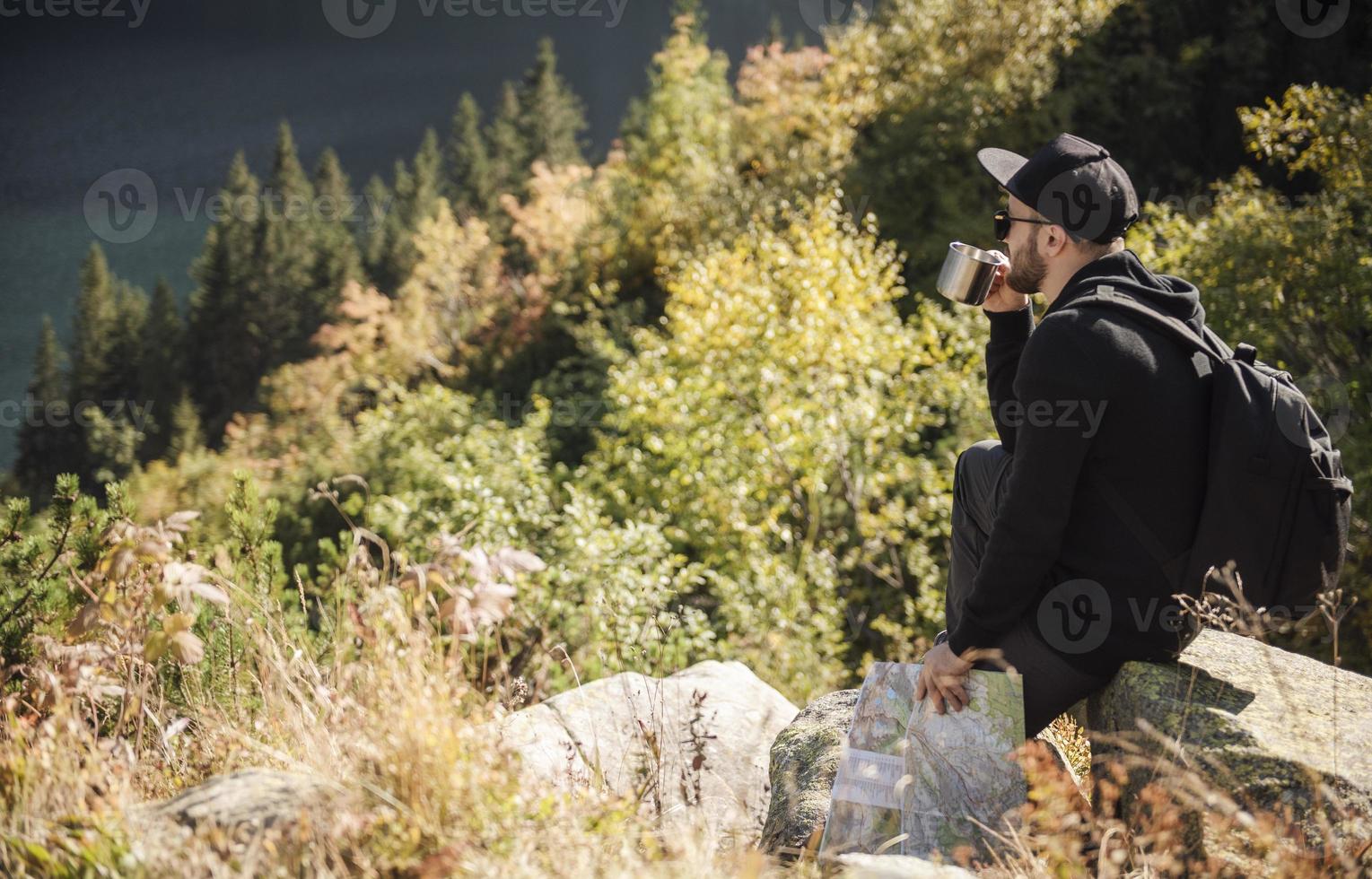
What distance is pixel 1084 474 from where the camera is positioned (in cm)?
197

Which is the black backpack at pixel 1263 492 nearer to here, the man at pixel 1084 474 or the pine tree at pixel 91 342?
the man at pixel 1084 474

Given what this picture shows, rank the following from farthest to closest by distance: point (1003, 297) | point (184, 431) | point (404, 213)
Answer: point (404, 213) → point (184, 431) → point (1003, 297)

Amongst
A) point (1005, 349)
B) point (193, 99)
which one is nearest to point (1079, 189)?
point (1005, 349)

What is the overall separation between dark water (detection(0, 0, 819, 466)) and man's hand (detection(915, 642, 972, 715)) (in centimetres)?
3546

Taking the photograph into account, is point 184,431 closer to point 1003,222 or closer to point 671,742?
point 671,742

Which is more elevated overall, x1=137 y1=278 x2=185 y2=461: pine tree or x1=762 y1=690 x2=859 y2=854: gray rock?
x1=762 y1=690 x2=859 y2=854: gray rock

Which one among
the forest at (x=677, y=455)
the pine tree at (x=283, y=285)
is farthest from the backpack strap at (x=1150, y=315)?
the pine tree at (x=283, y=285)

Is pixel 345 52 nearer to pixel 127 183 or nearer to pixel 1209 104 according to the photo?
pixel 127 183

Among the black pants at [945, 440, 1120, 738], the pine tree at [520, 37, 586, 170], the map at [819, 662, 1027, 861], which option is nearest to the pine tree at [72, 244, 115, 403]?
the pine tree at [520, 37, 586, 170]

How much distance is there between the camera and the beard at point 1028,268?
2221mm

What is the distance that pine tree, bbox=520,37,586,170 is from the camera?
38062 millimetres

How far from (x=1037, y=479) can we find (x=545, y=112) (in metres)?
39.4

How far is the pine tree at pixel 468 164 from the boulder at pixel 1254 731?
36845 millimetres

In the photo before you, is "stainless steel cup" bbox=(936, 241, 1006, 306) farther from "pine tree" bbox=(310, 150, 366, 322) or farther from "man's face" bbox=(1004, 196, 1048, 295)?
"pine tree" bbox=(310, 150, 366, 322)
